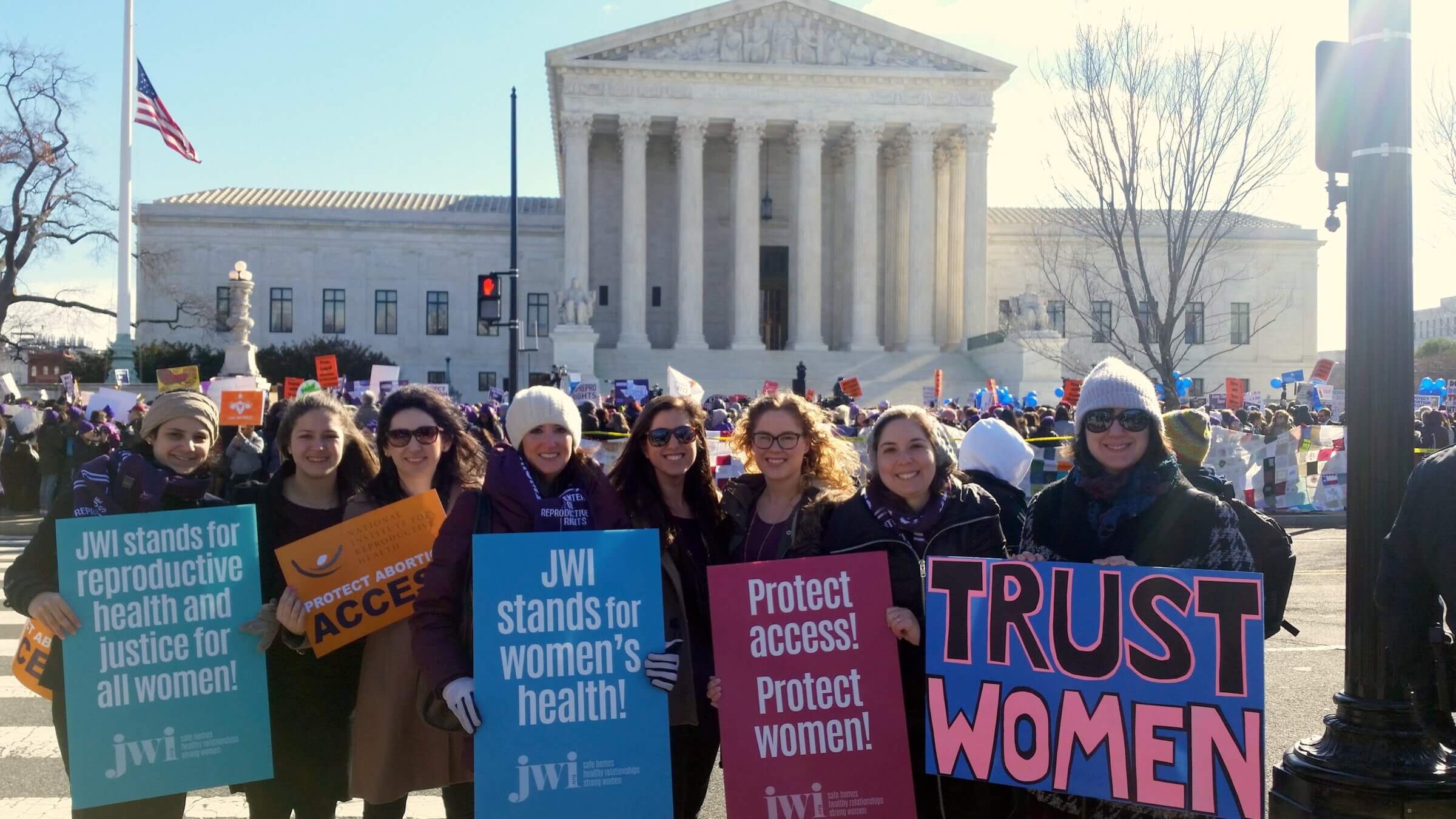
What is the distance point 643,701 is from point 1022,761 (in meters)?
1.35

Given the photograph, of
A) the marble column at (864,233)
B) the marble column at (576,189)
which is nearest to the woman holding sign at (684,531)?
the marble column at (576,189)

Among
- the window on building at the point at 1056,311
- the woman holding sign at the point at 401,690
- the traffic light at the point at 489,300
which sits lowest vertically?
the woman holding sign at the point at 401,690

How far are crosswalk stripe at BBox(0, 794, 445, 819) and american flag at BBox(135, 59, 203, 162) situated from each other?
29.2 meters

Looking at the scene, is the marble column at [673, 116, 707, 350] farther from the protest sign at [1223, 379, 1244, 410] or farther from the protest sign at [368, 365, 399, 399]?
the protest sign at [1223, 379, 1244, 410]

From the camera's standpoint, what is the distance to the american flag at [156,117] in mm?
30531

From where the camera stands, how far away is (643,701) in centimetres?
400

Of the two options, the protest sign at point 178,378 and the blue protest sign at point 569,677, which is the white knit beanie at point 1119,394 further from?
the protest sign at point 178,378

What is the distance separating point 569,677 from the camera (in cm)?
398

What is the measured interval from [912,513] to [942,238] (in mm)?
47718

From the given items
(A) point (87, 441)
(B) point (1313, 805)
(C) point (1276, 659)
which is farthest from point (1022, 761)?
(A) point (87, 441)

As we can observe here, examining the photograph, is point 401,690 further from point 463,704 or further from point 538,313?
point 538,313

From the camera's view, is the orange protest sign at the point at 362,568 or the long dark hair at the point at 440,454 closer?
the orange protest sign at the point at 362,568

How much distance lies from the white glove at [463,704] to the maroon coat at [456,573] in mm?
51

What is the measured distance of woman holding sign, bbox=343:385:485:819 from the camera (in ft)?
14.2
